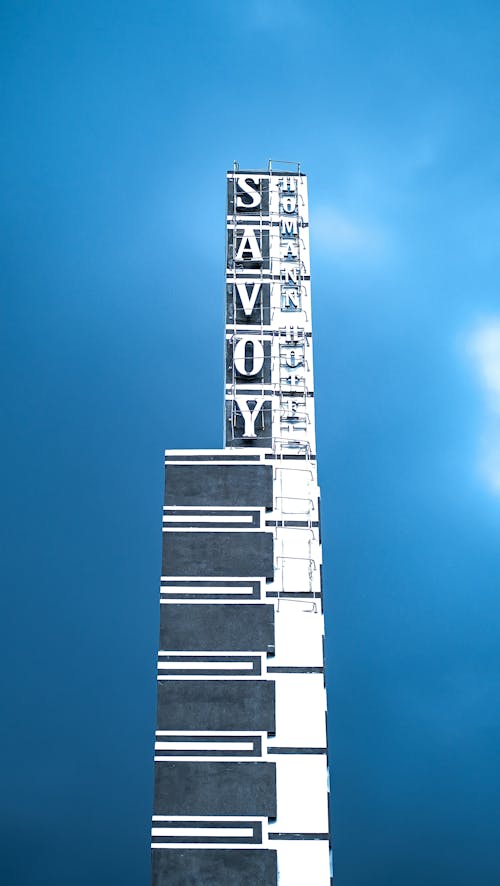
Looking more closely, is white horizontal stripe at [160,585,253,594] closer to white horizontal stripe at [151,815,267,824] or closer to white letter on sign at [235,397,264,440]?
white letter on sign at [235,397,264,440]

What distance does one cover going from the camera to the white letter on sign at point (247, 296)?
2656cm

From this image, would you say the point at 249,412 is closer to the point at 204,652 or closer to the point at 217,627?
the point at 217,627

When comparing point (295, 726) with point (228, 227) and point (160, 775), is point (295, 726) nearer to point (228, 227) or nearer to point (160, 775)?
point (160, 775)

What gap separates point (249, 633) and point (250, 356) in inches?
291

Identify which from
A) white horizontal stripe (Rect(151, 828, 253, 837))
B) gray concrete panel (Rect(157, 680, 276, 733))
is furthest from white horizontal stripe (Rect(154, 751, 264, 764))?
white horizontal stripe (Rect(151, 828, 253, 837))

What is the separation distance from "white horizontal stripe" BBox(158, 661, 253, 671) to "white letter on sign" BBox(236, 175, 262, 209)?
12898mm

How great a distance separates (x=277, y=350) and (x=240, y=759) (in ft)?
34.2

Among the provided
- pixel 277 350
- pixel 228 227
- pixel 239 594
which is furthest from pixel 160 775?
pixel 228 227

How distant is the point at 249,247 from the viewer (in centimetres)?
2741

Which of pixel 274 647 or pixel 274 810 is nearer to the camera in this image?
pixel 274 810

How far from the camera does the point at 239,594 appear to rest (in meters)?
23.0

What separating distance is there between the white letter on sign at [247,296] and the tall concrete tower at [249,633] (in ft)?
0.12

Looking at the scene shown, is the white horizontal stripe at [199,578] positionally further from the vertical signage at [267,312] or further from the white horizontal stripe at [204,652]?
the vertical signage at [267,312]

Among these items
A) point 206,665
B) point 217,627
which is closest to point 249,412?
point 217,627
